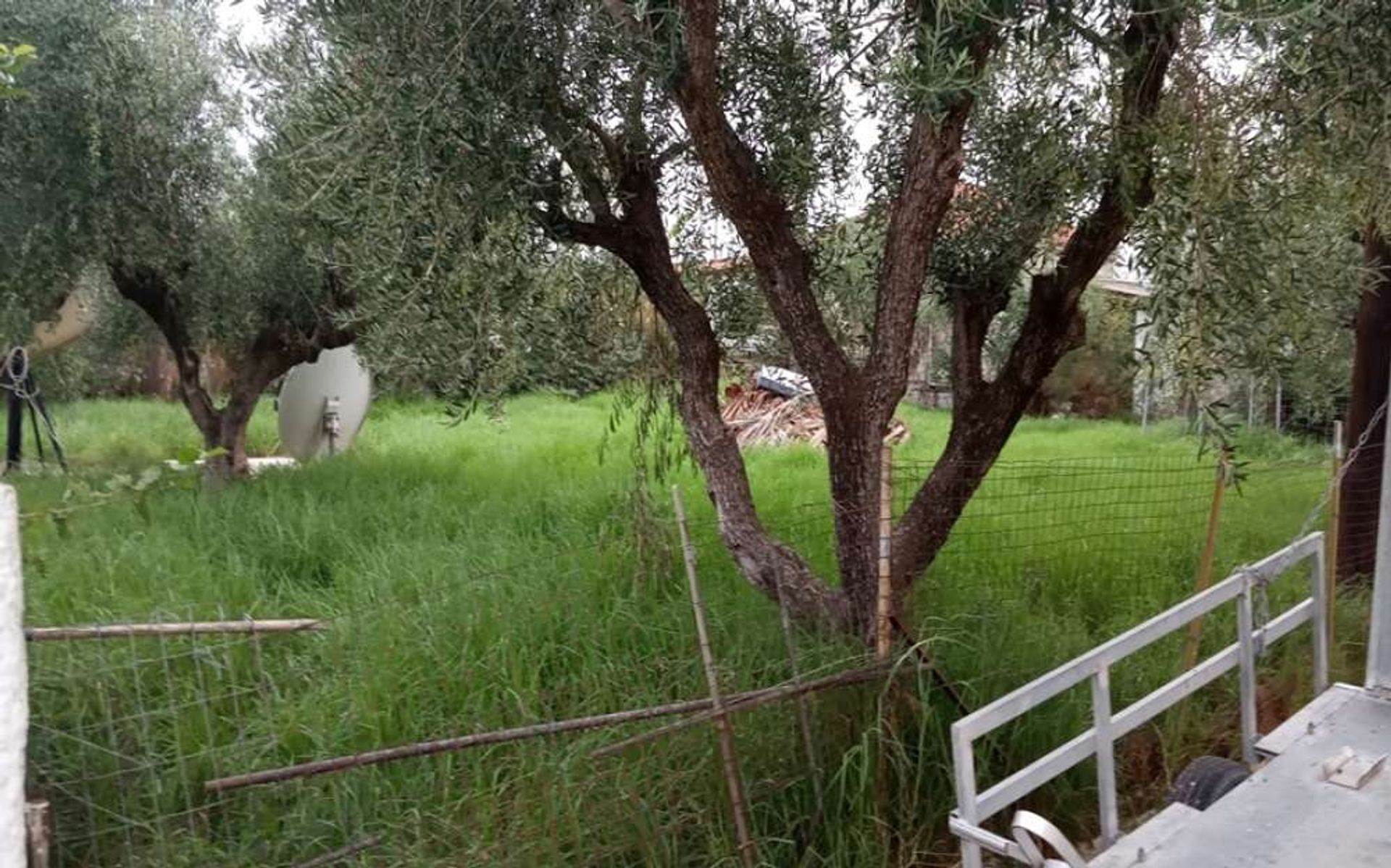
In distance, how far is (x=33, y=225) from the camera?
875 cm

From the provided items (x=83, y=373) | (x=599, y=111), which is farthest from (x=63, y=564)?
(x=83, y=373)

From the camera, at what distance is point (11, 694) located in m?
2.76

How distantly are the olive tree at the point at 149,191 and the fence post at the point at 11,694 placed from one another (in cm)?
513

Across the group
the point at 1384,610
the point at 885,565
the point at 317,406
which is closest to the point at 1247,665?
the point at 1384,610

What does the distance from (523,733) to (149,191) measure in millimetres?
7550

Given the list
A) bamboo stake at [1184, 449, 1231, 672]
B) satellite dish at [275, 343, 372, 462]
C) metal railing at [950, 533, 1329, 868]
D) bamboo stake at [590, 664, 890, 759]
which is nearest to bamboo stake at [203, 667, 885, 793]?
bamboo stake at [590, 664, 890, 759]

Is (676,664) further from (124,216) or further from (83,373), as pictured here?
(83,373)

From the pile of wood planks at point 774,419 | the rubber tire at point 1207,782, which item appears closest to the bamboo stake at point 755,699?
the rubber tire at point 1207,782

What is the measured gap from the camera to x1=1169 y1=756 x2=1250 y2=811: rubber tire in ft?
9.86

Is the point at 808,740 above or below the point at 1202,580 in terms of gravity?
below

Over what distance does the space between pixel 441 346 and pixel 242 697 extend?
5.72 ft

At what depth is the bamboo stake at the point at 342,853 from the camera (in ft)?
11.3

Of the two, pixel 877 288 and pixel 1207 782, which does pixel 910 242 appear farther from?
pixel 1207 782

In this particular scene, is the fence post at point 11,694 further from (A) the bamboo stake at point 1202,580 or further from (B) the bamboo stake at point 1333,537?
(B) the bamboo stake at point 1333,537
